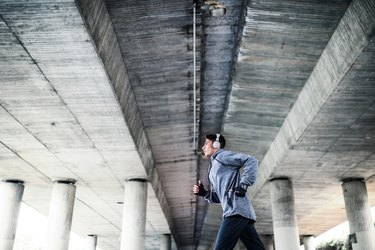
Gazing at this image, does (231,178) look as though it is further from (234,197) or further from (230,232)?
(230,232)

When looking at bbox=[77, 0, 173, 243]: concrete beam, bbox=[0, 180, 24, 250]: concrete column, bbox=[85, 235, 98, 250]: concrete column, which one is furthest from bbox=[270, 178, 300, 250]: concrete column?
bbox=[85, 235, 98, 250]: concrete column

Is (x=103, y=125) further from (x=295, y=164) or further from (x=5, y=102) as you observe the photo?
(x=295, y=164)

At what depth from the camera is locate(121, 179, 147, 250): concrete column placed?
17.5m

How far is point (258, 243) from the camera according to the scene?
4.74 meters

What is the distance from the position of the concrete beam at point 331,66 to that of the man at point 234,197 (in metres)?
4.94

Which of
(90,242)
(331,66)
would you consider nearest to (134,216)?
(331,66)

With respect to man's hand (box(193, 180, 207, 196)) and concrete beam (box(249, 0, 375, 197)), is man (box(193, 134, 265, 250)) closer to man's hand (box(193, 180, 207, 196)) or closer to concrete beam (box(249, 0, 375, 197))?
man's hand (box(193, 180, 207, 196))

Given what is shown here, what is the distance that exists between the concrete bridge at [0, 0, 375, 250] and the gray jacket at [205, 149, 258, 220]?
427 cm

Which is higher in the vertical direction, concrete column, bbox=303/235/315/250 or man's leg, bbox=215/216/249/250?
concrete column, bbox=303/235/315/250

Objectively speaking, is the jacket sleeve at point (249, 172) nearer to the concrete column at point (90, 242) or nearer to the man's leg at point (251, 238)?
the man's leg at point (251, 238)

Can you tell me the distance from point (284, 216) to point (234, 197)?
13.8 meters

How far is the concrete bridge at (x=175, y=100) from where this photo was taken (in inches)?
342

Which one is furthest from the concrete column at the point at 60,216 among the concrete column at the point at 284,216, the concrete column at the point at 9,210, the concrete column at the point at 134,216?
the concrete column at the point at 284,216

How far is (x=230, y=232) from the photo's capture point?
15.1 feet
